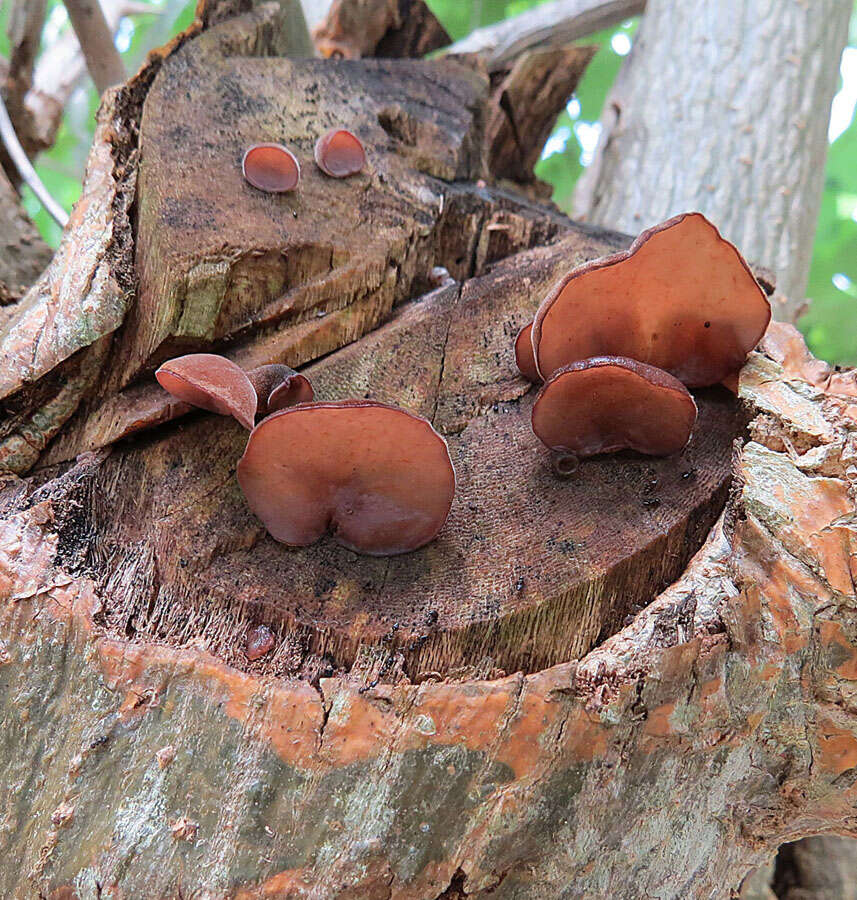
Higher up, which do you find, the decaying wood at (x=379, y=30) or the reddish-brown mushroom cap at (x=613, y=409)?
the decaying wood at (x=379, y=30)

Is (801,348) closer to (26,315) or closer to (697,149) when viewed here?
(26,315)

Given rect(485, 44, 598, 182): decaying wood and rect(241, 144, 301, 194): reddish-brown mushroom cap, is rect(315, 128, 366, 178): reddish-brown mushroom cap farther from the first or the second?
rect(485, 44, 598, 182): decaying wood

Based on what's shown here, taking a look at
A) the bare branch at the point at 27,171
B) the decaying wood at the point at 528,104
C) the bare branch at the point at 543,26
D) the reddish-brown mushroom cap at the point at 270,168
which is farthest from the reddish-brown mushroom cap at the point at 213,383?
the bare branch at the point at 543,26

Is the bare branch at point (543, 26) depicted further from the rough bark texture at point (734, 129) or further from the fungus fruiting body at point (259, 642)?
the fungus fruiting body at point (259, 642)

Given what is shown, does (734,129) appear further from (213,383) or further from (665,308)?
(213,383)


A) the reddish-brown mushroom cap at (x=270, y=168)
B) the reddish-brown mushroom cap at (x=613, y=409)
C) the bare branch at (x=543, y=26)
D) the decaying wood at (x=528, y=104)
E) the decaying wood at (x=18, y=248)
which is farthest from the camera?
the bare branch at (x=543, y=26)

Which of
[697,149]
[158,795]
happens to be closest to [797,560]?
[158,795]

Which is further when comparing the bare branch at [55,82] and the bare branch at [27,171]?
the bare branch at [55,82]
